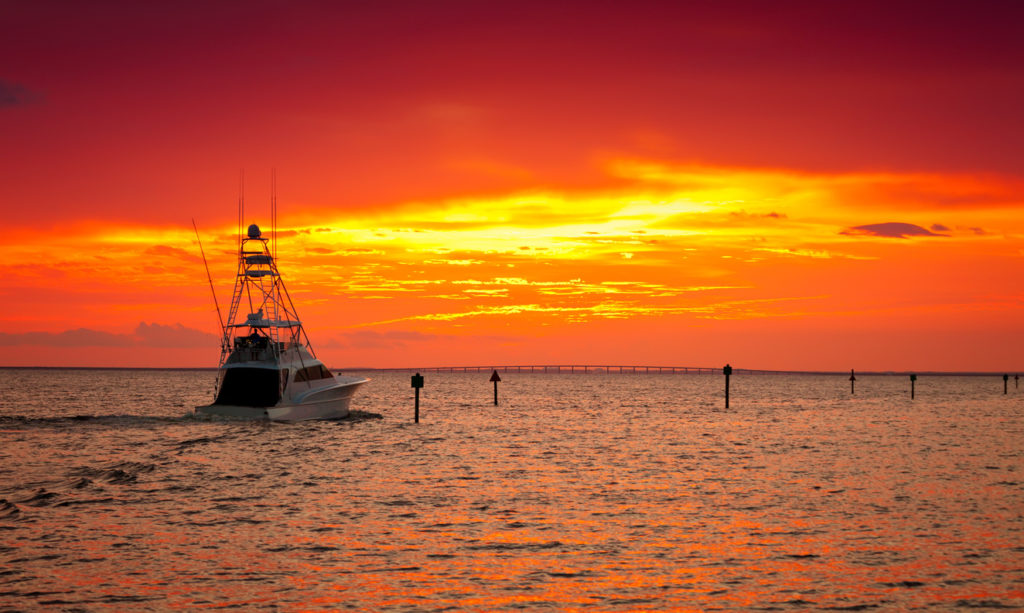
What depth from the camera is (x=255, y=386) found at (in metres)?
54.6

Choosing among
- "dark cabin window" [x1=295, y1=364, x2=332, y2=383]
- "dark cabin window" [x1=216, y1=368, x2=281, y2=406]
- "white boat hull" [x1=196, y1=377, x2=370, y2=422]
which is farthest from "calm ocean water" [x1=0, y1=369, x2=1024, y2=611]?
"dark cabin window" [x1=295, y1=364, x2=332, y2=383]

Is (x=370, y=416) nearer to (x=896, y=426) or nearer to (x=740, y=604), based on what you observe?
(x=896, y=426)

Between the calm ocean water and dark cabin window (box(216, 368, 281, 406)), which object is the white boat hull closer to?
dark cabin window (box(216, 368, 281, 406))

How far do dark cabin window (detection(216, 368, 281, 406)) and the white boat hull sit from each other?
1.29ft

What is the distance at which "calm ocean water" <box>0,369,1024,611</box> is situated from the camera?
598 inches

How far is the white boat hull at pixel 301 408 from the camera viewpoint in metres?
54.0

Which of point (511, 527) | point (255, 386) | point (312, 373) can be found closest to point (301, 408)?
point (255, 386)

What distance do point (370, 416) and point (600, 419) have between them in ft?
57.5

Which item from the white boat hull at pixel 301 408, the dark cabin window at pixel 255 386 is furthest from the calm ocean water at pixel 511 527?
the dark cabin window at pixel 255 386

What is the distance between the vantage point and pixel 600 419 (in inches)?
2803

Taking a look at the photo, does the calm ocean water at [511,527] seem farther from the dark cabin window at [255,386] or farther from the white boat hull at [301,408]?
the dark cabin window at [255,386]

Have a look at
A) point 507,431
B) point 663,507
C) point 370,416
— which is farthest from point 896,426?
point 663,507

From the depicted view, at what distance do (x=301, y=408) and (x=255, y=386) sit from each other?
3.05m

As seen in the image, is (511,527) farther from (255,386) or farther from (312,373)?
(312,373)
